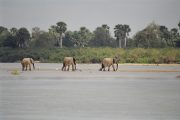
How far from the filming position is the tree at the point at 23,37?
160 inches

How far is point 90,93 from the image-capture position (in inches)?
Answer: 165

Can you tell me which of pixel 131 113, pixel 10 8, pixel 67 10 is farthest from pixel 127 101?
pixel 10 8

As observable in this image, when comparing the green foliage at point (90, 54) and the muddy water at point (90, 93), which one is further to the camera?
the green foliage at point (90, 54)

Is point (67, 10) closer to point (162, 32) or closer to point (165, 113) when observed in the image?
point (162, 32)

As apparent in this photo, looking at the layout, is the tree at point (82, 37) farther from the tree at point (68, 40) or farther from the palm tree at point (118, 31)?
the palm tree at point (118, 31)

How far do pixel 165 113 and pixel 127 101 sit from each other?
0.56 meters

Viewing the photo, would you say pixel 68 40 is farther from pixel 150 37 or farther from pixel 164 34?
pixel 164 34

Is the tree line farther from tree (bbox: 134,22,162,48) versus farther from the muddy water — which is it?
the muddy water

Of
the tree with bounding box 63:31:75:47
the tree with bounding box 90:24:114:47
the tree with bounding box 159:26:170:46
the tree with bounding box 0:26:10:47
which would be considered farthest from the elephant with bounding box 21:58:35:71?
the tree with bounding box 159:26:170:46

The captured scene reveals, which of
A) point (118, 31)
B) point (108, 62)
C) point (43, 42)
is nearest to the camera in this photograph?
point (118, 31)

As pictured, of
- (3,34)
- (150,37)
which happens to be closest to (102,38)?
(150,37)

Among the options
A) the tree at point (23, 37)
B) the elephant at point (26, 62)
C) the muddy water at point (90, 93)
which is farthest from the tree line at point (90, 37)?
the muddy water at point (90, 93)

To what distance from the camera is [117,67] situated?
4508 mm

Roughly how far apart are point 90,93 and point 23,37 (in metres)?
0.87
